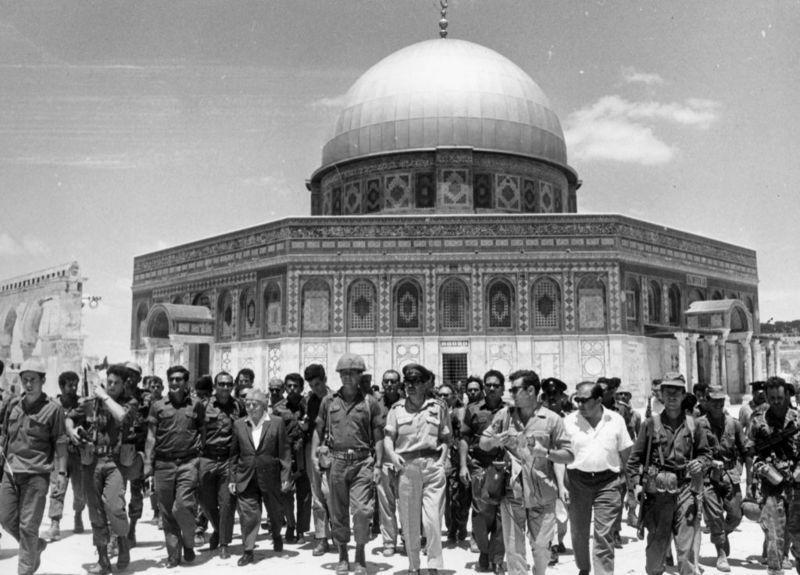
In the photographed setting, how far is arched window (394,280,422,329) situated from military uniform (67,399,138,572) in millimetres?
22806

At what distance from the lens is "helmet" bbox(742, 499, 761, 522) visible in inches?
282

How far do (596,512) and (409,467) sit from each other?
166cm

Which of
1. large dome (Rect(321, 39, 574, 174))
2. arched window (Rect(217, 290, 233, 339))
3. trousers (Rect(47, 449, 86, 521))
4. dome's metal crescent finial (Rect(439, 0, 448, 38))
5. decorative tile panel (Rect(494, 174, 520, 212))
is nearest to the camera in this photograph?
trousers (Rect(47, 449, 86, 521))

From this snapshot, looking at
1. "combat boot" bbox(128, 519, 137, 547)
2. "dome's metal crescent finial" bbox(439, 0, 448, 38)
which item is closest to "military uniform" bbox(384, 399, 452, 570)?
"combat boot" bbox(128, 519, 137, 547)

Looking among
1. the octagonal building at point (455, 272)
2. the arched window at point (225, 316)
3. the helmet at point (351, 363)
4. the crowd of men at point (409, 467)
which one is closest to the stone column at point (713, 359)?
the octagonal building at point (455, 272)

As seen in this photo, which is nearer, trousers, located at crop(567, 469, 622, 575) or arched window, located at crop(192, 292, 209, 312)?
trousers, located at crop(567, 469, 622, 575)

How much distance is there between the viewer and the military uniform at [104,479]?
24.5ft

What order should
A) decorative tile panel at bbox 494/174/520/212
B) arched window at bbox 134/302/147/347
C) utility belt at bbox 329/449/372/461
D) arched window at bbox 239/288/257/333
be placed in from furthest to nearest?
arched window at bbox 134/302/147/347 → decorative tile panel at bbox 494/174/520/212 → arched window at bbox 239/288/257/333 → utility belt at bbox 329/449/372/461

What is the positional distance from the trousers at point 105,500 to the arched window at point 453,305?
75.6 ft

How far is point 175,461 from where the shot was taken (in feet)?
25.9

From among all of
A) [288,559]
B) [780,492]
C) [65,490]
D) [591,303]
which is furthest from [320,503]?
[591,303]

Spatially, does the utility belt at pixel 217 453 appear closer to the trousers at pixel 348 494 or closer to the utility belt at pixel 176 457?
the utility belt at pixel 176 457

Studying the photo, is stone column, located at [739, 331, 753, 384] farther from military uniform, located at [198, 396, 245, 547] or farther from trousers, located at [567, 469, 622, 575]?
military uniform, located at [198, 396, 245, 547]

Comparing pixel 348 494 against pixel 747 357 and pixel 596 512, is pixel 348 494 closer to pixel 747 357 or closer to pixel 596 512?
pixel 596 512
